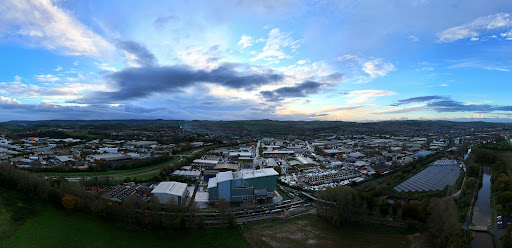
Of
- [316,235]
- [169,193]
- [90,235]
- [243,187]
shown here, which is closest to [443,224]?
[316,235]

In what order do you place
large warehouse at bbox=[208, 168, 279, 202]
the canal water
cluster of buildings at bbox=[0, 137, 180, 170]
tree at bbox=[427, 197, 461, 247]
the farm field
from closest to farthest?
tree at bbox=[427, 197, 461, 247] < the farm field < the canal water < large warehouse at bbox=[208, 168, 279, 202] < cluster of buildings at bbox=[0, 137, 180, 170]

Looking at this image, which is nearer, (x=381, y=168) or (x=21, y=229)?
(x=21, y=229)

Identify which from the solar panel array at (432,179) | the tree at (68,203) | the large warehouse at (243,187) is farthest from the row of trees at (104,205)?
the solar panel array at (432,179)

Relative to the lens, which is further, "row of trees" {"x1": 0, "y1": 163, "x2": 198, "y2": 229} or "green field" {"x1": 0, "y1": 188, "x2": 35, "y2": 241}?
"row of trees" {"x1": 0, "y1": 163, "x2": 198, "y2": 229}

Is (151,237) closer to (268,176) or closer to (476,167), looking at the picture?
(268,176)

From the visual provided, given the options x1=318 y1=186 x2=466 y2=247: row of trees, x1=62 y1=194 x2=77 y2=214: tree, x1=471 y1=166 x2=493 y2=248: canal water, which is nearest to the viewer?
x1=318 y1=186 x2=466 y2=247: row of trees

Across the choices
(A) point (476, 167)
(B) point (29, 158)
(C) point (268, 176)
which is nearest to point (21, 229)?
(C) point (268, 176)

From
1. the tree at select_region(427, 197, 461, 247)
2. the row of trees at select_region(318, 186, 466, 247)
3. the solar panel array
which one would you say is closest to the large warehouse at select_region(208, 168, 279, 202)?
the row of trees at select_region(318, 186, 466, 247)

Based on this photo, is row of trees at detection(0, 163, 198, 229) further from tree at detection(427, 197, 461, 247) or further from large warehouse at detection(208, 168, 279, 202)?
tree at detection(427, 197, 461, 247)
